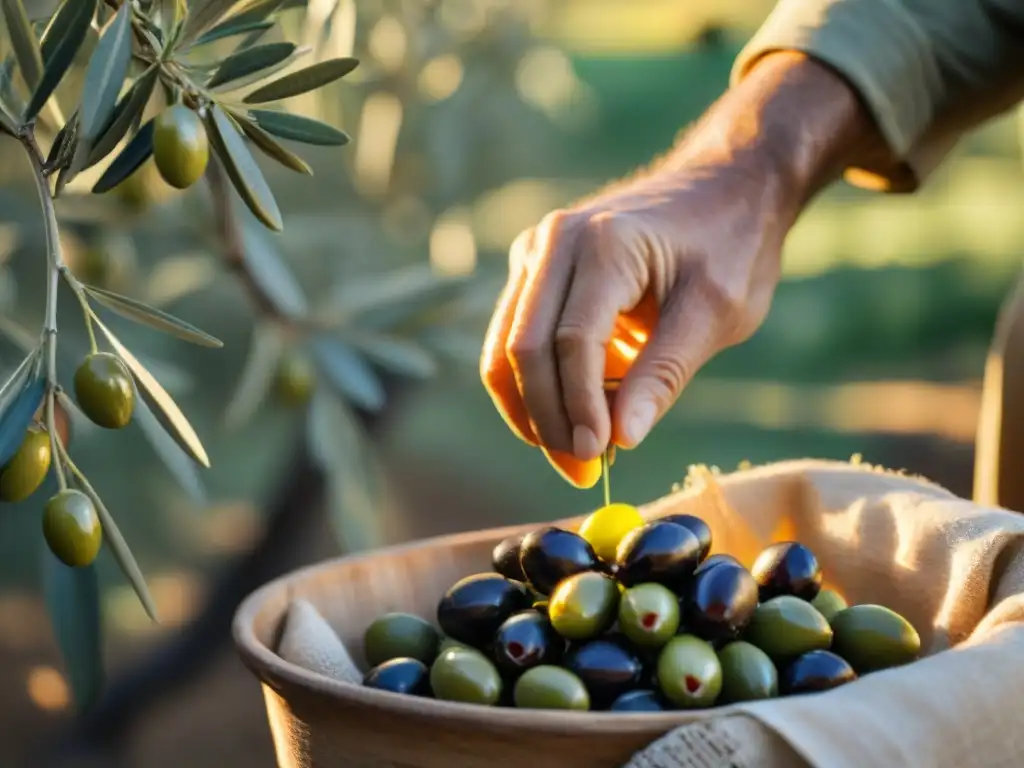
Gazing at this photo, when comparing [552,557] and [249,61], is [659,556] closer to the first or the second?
[552,557]

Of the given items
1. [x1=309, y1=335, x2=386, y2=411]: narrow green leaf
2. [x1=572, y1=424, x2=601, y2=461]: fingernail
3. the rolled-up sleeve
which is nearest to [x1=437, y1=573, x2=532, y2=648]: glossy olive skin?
[x1=572, y1=424, x2=601, y2=461]: fingernail

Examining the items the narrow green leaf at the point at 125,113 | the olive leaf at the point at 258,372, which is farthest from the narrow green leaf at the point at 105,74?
the olive leaf at the point at 258,372

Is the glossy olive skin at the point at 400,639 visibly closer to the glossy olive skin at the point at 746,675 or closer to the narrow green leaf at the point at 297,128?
the glossy olive skin at the point at 746,675

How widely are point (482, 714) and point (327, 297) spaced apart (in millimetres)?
1175

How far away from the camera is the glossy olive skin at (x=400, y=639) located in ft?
2.89

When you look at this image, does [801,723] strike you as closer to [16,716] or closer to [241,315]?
[241,315]

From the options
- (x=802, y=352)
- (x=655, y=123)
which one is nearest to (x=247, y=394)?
(x=655, y=123)

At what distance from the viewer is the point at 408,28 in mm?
1944

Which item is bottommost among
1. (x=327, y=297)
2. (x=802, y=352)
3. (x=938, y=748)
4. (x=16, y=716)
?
(x=802, y=352)

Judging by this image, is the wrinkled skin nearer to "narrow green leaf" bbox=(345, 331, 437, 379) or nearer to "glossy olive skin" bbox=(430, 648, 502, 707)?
"glossy olive skin" bbox=(430, 648, 502, 707)

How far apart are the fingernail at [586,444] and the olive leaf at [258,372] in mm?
734

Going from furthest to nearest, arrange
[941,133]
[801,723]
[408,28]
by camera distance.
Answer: [408,28], [941,133], [801,723]

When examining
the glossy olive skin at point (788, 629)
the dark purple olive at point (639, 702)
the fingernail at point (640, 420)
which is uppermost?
the fingernail at point (640, 420)

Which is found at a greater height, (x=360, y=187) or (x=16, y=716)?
(x=360, y=187)
